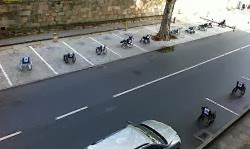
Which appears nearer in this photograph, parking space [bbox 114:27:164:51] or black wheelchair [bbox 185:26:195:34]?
parking space [bbox 114:27:164:51]

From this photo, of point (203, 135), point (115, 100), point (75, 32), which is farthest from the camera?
point (75, 32)

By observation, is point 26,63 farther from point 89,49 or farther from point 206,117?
point 206,117

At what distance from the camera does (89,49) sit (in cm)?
2045

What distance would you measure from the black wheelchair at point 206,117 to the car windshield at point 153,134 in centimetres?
378

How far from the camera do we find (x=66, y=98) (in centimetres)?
1447

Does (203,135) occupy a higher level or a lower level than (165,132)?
lower

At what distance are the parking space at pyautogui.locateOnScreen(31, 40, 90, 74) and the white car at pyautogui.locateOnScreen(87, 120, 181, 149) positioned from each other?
748cm

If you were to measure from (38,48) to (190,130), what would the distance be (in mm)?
11547

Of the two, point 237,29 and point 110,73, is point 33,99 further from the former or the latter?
point 237,29

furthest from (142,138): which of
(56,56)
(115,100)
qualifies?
(56,56)

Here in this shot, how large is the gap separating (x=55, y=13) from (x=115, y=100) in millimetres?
10514

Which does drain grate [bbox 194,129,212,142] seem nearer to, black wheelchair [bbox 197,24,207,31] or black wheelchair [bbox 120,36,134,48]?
black wheelchair [bbox 120,36,134,48]

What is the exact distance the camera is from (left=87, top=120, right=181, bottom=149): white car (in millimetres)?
Result: 9836

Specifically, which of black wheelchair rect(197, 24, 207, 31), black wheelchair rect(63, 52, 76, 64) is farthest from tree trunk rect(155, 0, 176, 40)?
black wheelchair rect(63, 52, 76, 64)
